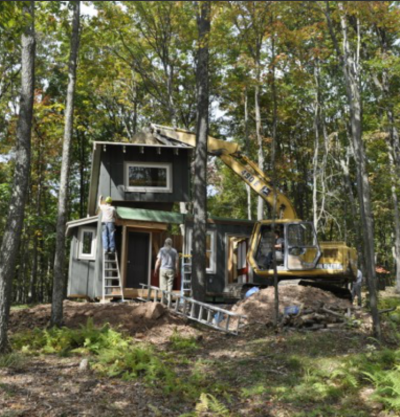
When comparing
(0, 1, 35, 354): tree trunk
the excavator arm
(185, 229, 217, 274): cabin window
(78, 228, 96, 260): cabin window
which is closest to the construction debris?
the excavator arm

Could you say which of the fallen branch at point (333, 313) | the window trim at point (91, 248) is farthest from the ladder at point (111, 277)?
the fallen branch at point (333, 313)

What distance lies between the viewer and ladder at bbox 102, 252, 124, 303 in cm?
1504

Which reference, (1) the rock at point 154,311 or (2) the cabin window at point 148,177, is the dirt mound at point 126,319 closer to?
(1) the rock at point 154,311

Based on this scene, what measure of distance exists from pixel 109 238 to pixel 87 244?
12.4ft

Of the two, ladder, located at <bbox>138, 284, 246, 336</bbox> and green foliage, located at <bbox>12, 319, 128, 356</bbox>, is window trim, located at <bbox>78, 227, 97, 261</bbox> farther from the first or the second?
green foliage, located at <bbox>12, 319, 128, 356</bbox>

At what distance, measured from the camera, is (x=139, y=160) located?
19.1 m

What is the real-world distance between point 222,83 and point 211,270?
12.3 m

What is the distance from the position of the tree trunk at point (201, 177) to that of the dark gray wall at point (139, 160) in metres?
5.16

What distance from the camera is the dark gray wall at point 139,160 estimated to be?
1870cm

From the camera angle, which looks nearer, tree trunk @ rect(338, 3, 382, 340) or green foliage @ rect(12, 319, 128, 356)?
green foliage @ rect(12, 319, 128, 356)

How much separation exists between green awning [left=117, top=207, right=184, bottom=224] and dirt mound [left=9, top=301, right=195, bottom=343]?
3867 millimetres

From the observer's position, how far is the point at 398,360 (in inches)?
333

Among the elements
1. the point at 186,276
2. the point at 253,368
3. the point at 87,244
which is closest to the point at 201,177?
the point at 186,276

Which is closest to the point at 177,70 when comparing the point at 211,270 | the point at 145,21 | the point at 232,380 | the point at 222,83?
the point at 222,83
